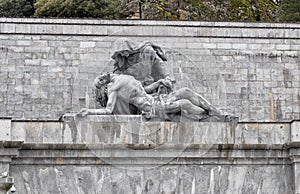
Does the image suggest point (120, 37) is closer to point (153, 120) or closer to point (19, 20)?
point (153, 120)

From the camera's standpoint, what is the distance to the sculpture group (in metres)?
29.8

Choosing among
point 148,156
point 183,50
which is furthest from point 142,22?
point 148,156

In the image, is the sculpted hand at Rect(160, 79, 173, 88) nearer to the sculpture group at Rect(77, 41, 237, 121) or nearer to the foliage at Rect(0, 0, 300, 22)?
the sculpture group at Rect(77, 41, 237, 121)

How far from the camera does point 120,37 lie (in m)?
32.1

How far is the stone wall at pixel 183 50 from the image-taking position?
3803 centimetres

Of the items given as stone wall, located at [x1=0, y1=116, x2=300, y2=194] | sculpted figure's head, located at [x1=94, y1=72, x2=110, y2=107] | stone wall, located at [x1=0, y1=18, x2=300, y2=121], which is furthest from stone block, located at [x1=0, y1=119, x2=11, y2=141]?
stone wall, located at [x1=0, y1=18, x2=300, y2=121]

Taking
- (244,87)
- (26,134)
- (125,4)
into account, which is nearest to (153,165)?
(26,134)

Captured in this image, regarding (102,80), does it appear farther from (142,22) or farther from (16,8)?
(16,8)

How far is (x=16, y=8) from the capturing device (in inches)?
2197

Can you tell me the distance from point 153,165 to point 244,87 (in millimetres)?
10789

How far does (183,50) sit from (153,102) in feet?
21.2

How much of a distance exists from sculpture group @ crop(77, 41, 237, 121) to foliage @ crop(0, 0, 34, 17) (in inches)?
984

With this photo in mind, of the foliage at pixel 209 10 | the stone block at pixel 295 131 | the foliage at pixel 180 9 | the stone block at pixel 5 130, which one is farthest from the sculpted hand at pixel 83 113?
the foliage at pixel 209 10

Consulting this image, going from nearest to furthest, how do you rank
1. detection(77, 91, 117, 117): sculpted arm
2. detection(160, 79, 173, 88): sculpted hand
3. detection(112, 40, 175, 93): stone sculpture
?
1. detection(77, 91, 117, 117): sculpted arm
2. detection(160, 79, 173, 88): sculpted hand
3. detection(112, 40, 175, 93): stone sculpture
